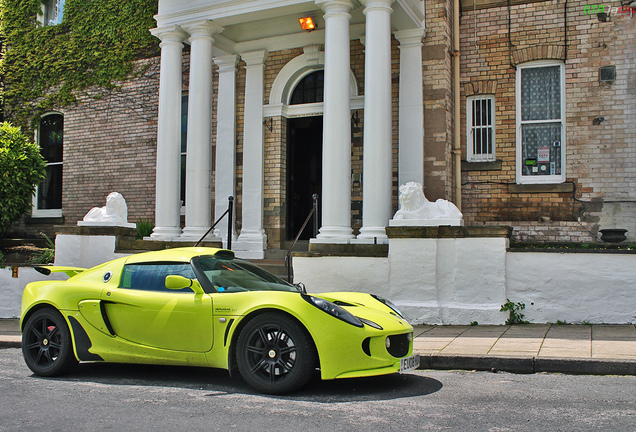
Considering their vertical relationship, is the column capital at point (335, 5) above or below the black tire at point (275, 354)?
above

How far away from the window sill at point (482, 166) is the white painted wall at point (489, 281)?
10.1 ft

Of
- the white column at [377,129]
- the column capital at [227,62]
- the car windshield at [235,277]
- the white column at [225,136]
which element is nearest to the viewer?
the car windshield at [235,277]

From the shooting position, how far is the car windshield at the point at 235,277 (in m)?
5.51

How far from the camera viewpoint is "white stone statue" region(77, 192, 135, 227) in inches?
446

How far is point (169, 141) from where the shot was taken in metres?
11.7

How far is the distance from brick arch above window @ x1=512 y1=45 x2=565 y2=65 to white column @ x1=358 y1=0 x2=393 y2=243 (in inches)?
114

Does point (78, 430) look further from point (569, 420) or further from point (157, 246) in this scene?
point (157, 246)

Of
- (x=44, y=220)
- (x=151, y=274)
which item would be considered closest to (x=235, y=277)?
(x=151, y=274)

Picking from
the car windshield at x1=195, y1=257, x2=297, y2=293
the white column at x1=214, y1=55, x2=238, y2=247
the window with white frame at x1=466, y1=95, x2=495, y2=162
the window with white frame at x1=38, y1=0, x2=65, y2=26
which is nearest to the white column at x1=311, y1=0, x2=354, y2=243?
the window with white frame at x1=466, y1=95, x2=495, y2=162

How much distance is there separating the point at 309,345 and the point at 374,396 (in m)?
0.66

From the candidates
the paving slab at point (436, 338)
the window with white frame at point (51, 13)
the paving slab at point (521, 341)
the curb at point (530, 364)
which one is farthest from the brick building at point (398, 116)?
the window with white frame at point (51, 13)

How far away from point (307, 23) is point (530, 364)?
762cm

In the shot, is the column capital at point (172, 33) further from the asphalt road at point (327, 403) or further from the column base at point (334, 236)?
the asphalt road at point (327, 403)

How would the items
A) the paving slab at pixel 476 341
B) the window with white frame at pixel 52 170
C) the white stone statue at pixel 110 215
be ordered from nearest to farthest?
1. the paving slab at pixel 476 341
2. the white stone statue at pixel 110 215
3. the window with white frame at pixel 52 170
